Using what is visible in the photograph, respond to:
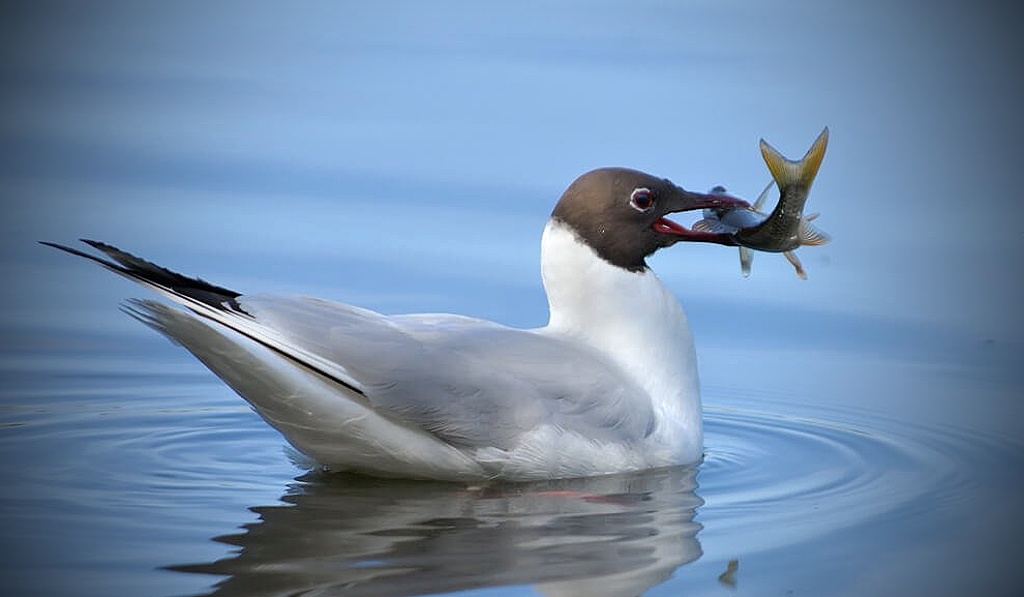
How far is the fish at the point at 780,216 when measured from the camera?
7.39m

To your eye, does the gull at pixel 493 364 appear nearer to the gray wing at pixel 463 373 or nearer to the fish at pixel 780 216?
the gray wing at pixel 463 373

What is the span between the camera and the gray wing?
6516 millimetres

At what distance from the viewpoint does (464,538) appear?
6102 millimetres

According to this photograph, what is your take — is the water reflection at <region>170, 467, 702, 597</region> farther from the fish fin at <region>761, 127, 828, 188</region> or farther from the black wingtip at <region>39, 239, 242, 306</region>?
the fish fin at <region>761, 127, 828, 188</region>

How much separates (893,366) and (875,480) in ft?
6.13

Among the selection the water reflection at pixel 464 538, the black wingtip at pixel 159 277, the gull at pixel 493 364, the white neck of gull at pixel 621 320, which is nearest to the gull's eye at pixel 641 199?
the gull at pixel 493 364

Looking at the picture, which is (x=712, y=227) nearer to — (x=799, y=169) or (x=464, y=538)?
(x=799, y=169)

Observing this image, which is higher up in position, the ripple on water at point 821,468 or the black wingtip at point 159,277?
the black wingtip at point 159,277

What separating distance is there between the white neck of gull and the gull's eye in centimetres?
26

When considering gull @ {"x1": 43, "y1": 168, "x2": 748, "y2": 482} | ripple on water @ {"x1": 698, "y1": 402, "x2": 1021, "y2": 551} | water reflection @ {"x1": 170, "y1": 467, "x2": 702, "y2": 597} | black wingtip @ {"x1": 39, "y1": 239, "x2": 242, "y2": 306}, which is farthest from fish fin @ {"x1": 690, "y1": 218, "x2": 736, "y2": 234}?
black wingtip @ {"x1": 39, "y1": 239, "x2": 242, "y2": 306}

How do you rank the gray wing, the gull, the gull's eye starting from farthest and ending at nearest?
the gull's eye < the gray wing < the gull

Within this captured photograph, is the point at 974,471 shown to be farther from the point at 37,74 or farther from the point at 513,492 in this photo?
the point at 37,74

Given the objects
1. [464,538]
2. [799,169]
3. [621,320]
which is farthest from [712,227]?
[464,538]

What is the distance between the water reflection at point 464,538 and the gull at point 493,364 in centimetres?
13
